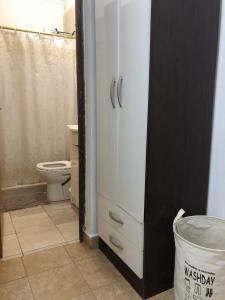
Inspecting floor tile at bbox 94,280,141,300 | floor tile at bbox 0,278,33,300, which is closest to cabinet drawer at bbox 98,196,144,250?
floor tile at bbox 94,280,141,300

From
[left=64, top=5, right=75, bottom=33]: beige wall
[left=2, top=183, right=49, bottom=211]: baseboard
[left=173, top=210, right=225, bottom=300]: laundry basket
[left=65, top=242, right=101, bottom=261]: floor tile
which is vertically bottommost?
[left=65, top=242, right=101, bottom=261]: floor tile

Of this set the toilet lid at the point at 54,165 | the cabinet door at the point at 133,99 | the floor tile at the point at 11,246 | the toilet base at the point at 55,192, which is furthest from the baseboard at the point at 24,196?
the cabinet door at the point at 133,99

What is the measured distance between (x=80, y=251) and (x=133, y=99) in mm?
1250

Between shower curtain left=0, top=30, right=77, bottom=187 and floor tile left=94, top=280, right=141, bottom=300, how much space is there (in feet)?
6.52

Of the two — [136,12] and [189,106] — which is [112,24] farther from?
[189,106]

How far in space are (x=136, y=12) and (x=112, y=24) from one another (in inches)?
9.9

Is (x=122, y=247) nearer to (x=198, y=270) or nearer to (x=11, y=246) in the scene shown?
(x=198, y=270)

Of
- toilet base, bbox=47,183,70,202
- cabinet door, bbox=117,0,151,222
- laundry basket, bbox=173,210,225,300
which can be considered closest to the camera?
→ laundry basket, bbox=173,210,225,300

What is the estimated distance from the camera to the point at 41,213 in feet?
8.57

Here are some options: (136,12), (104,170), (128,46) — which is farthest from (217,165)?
(136,12)

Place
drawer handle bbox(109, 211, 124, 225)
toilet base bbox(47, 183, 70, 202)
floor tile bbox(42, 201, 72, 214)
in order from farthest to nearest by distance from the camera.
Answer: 1. toilet base bbox(47, 183, 70, 202)
2. floor tile bbox(42, 201, 72, 214)
3. drawer handle bbox(109, 211, 124, 225)

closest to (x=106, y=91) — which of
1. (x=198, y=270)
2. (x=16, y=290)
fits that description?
(x=198, y=270)

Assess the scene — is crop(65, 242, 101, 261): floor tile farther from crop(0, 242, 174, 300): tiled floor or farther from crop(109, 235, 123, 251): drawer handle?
crop(109, 235, 123, 251): drawer handle

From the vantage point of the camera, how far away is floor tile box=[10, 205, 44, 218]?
2584 millimetres
